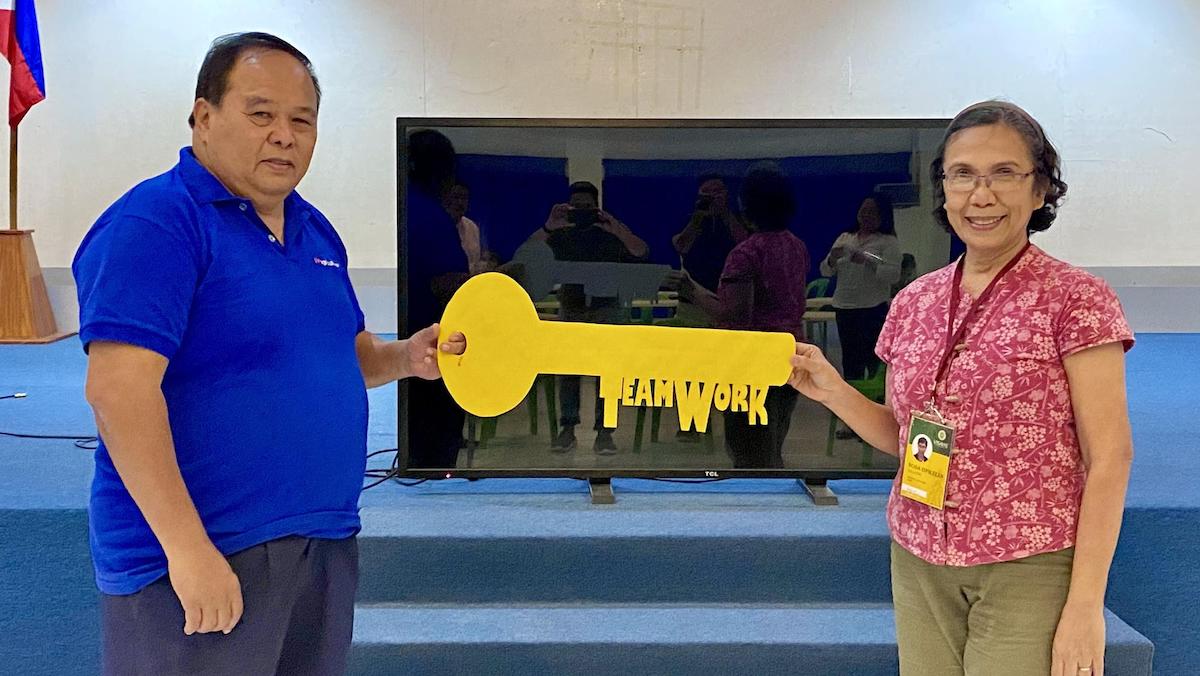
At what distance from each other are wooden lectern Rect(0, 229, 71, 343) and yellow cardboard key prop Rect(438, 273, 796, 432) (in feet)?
14.6

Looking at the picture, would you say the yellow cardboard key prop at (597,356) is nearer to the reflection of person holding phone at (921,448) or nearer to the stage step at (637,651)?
the reflection of person holding phone at (921,448)

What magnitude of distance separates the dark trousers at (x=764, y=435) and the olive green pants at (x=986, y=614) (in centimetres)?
145

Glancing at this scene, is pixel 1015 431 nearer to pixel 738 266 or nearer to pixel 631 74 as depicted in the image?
pixel 738 266

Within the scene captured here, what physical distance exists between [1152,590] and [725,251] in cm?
151

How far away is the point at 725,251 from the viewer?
2.99 m

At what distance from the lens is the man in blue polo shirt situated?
1311 millimetres

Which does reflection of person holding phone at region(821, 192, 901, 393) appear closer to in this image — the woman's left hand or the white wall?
the woman's left hand

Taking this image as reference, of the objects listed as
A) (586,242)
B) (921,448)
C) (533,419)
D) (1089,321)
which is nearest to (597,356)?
(921,448)

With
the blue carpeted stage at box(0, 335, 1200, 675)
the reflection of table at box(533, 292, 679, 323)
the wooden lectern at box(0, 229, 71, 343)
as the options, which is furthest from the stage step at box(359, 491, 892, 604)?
the wooden lectern at box(0, 229, 71, 343)

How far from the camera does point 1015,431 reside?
60.6 inches

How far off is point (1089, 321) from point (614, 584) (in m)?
1.61

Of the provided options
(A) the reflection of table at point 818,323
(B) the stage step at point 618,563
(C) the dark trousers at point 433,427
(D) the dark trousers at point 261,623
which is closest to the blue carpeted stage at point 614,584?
(B) the stage step at point 618,563

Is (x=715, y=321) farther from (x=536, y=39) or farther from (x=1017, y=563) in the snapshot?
(x=536, y=39)

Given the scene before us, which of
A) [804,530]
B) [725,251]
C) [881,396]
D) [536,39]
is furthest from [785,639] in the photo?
[536,39]
